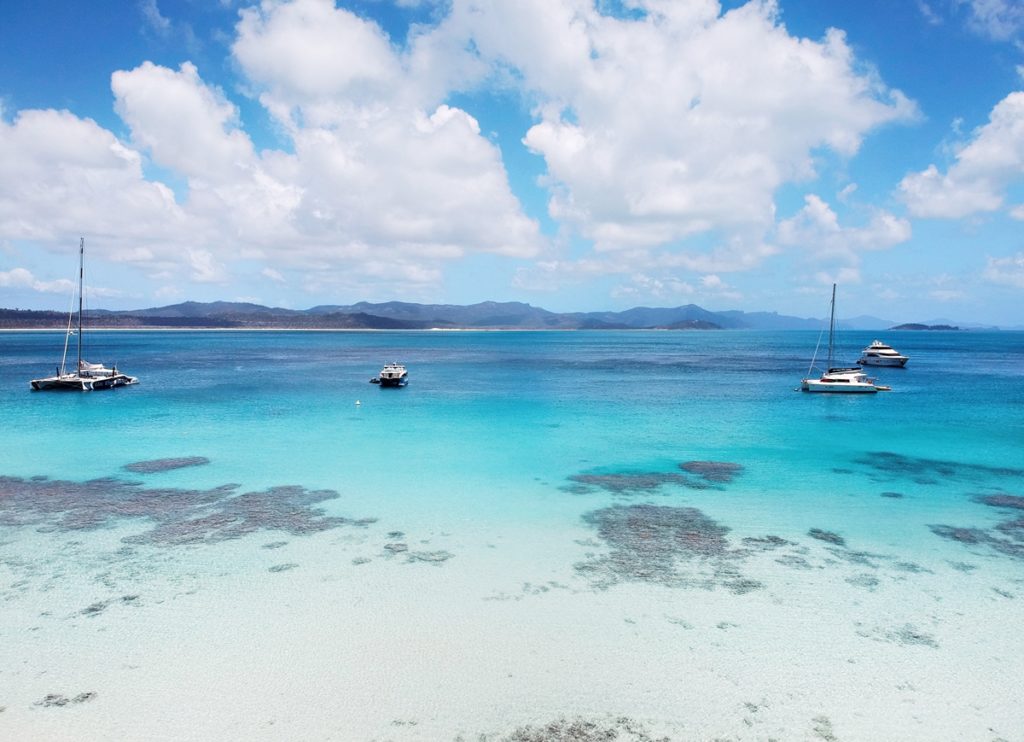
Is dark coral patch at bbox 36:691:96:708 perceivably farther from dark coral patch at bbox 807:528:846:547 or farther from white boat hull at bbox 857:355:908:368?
white boat hull at bbox 857:355:908:368

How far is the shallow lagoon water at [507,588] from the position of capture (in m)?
9.88

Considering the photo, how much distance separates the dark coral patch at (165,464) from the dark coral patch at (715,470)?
23110mm

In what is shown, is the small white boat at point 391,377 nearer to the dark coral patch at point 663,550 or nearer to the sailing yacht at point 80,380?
the sailing yacht at point 80,380

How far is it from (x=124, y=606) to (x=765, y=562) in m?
16.1

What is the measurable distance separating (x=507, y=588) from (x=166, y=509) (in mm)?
13386

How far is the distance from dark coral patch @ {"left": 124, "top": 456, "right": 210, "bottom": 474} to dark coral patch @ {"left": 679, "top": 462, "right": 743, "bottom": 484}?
2311 cm

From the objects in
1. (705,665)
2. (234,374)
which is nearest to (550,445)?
(705,665)

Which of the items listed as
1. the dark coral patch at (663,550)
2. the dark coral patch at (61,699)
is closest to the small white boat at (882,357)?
the dark coral patch at (663,550)

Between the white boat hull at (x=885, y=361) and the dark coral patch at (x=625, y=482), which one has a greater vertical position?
the white boat hull at (x=885, y=361)

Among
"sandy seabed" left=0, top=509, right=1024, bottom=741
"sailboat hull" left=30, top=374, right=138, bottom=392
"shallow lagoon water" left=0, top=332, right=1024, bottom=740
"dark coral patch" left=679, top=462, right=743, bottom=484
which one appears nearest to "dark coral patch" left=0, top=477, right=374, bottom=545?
"shallow lagoon water" left=0, top=332, right=1024, bottom=740

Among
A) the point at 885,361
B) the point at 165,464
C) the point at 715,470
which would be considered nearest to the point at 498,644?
the point at 715,470

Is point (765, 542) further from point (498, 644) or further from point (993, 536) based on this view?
point (498, 644)

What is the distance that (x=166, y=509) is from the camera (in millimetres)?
20172

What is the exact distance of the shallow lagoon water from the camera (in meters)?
9.88
